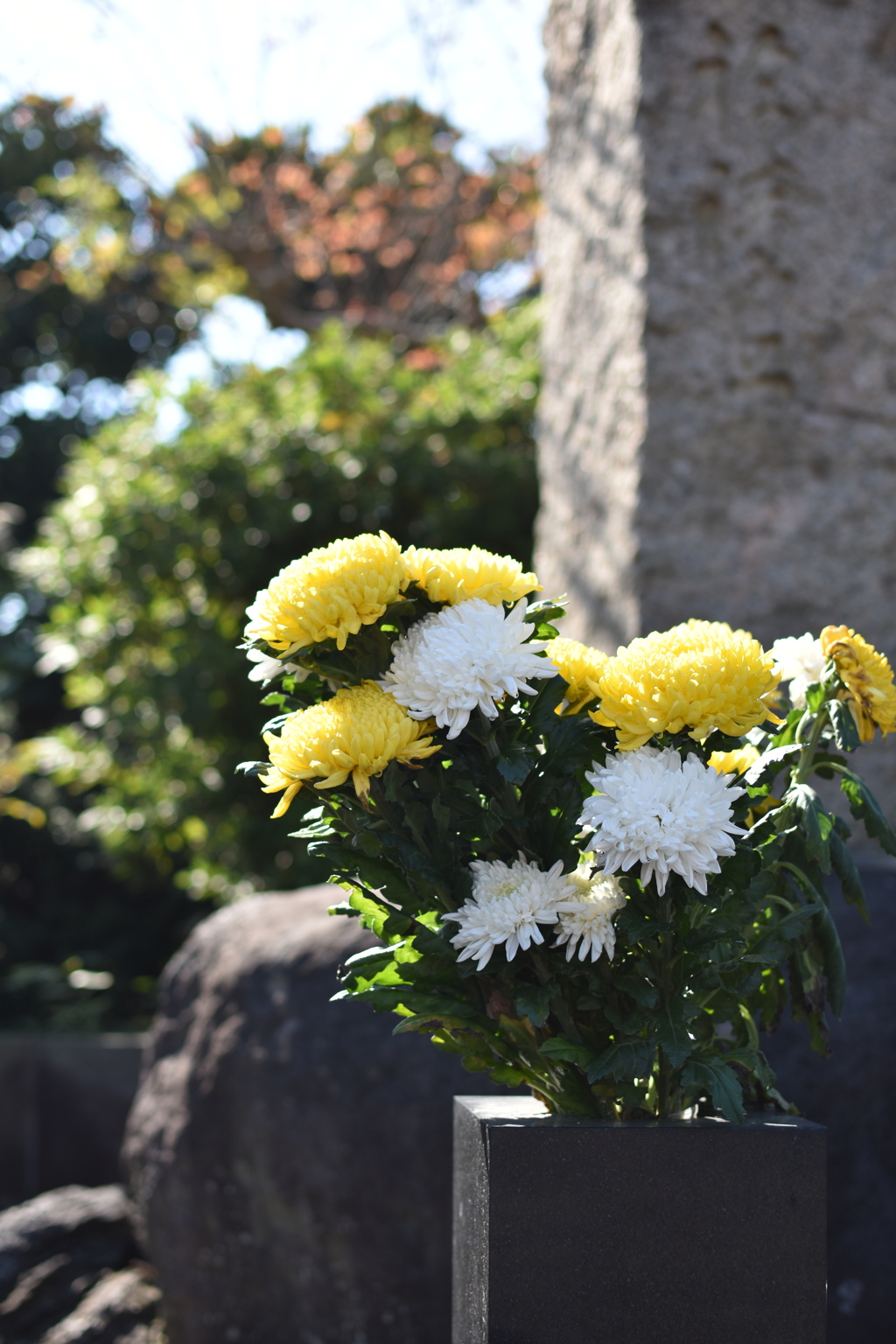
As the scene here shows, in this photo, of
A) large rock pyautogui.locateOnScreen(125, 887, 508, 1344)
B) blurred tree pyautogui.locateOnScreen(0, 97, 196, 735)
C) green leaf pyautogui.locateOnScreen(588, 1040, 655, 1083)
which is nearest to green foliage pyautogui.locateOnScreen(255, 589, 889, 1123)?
green leaf pyautogui.locateOnScreen(588, 1040, 655, 1083)

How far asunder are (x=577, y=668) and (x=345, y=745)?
32 centimetres

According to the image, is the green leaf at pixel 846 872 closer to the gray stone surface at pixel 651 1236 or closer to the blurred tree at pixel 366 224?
the gray stone surface at pixel 651 1236

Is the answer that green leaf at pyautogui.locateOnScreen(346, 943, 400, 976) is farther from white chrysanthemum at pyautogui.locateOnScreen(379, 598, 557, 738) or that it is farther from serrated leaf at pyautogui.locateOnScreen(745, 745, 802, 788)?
serrated leaf at pyautogui.locateOnScreen(745, 745, 802, 788)

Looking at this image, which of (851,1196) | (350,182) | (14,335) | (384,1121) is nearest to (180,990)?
(384,1121)

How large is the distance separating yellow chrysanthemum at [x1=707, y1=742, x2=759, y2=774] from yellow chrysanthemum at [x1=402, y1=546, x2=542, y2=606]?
30 centimetres

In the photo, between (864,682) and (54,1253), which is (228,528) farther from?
(864,682)

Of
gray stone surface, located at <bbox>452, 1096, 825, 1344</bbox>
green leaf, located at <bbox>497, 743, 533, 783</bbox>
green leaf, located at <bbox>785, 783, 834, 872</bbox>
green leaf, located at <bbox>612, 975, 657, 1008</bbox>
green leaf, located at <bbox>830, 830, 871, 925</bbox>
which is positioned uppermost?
green leaf, located at <bbox>497, 743, 533, 783</bbox>

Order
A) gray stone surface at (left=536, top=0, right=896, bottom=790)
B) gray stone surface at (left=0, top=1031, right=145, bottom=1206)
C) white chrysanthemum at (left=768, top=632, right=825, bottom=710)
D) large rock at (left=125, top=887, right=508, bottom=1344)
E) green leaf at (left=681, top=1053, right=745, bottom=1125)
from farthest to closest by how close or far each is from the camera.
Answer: gray stone surface at (left=0, top=1031, right=145, bottom=1206), gray stone surface at (left=536, top=0, right=896, bottom=790), large rock at (left=125, top=887, right=508, bottom=1344), white chrysanthemum at (left=768, top=632, right=825, bottom=710), green leaf at (left=681, top=1053, right=745, bottom=1125)

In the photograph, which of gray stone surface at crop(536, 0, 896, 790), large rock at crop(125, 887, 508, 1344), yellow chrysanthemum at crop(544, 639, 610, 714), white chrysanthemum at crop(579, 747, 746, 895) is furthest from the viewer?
gray stone surface at crop(536, 0, 896, 790)

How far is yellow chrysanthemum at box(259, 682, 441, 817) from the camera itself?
120 cm

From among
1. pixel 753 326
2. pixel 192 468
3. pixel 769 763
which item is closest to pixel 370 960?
pixel 769 763

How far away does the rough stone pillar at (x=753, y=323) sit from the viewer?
9.24ft

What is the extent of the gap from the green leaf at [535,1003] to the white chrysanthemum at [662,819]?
0.18 m

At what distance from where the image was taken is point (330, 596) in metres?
1.23
